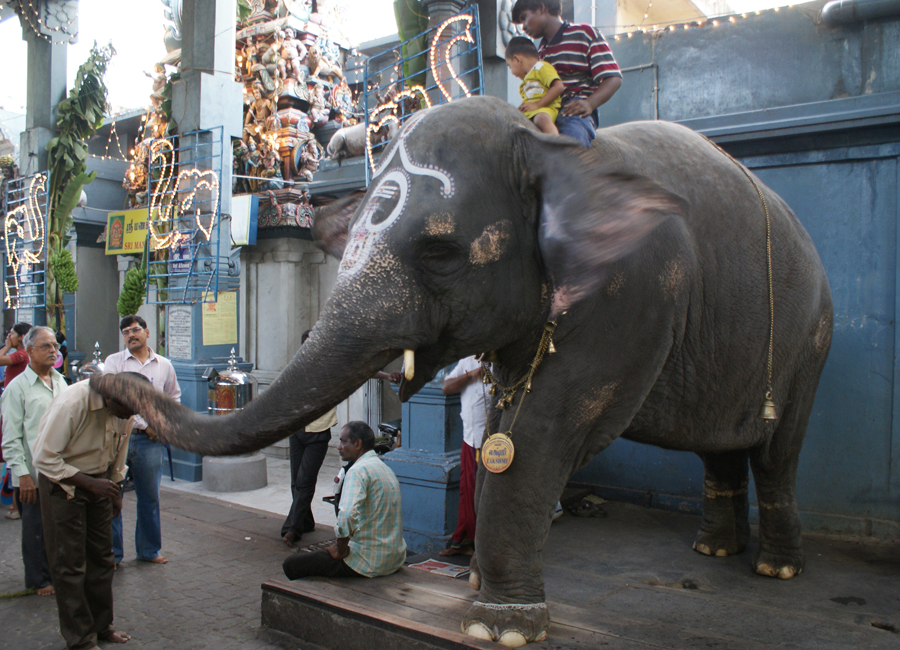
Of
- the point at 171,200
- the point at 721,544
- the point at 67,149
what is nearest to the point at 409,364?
the point at 721,544

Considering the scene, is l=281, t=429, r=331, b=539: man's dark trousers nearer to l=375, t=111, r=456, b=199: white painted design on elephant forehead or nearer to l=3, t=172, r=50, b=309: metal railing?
l=375, t=111, r=456, b=199: white painted design on elephant forehead

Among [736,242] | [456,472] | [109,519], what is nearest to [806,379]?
[736,242]

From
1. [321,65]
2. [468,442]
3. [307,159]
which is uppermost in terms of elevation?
[321,65]

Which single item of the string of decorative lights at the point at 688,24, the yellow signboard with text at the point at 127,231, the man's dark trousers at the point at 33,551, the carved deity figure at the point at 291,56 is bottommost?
the man's dark trousers at the point at 33,551

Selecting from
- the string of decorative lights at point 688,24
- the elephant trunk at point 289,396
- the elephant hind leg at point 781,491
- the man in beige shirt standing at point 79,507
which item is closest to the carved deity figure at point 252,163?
the string of decorative lights at point 688,24

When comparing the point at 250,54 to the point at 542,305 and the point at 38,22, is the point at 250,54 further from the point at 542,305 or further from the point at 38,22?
the point at 542,305

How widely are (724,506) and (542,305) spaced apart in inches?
90.3

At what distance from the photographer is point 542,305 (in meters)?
2.71

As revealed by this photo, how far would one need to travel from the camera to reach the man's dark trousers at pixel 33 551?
15.4 ft

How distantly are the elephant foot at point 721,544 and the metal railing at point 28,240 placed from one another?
10743 millimetres

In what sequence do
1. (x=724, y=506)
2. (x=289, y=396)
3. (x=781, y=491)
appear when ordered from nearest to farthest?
(x=289, y=396) < (x=781, y=491) < (x=724, y=506)

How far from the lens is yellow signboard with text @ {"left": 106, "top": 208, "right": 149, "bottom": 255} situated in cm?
1166

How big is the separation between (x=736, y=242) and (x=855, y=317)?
92.6 inches

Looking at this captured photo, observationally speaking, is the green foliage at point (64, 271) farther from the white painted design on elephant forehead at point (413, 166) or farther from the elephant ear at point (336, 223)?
the white painted design on elephant forehead at point (413, 166)
